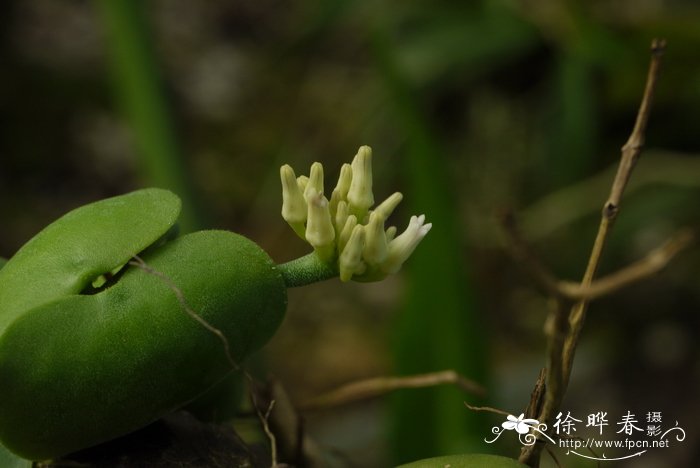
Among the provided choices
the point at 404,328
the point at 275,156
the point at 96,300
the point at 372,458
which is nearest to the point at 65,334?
the point at 96,300

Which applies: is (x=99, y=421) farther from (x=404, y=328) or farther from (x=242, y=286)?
(x=404, y=328)

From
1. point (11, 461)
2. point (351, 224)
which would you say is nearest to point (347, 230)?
point (351, 224)

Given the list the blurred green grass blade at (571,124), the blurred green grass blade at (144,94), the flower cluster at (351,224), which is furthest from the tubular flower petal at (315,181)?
the blurred green grass blade at (571,124)

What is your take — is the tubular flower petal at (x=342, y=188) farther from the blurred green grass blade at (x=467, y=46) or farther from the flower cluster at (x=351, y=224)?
the blurred green grass blade at (x=467, y=46)

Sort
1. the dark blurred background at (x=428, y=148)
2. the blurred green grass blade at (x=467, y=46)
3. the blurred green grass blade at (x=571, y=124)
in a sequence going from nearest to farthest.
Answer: the dark blurred background at (x=428, y=148) < the blurred green grass blade at (x=571, y=124) < the blurred green grass blade at (x=467, y=46)

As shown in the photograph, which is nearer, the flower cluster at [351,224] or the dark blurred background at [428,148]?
the flower cluster at [351,224]

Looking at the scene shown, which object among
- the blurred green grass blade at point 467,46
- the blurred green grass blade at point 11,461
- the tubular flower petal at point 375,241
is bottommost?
the blurred green grass blade at point 11,461

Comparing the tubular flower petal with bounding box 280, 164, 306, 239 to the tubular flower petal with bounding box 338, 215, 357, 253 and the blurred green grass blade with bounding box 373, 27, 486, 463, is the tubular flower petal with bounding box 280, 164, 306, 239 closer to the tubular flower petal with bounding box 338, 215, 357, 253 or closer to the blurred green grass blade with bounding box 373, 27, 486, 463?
Result: the tubular flower petal with bounding box 338, 215, 357, 253

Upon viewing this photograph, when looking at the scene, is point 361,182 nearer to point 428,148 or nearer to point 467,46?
point 428,148
